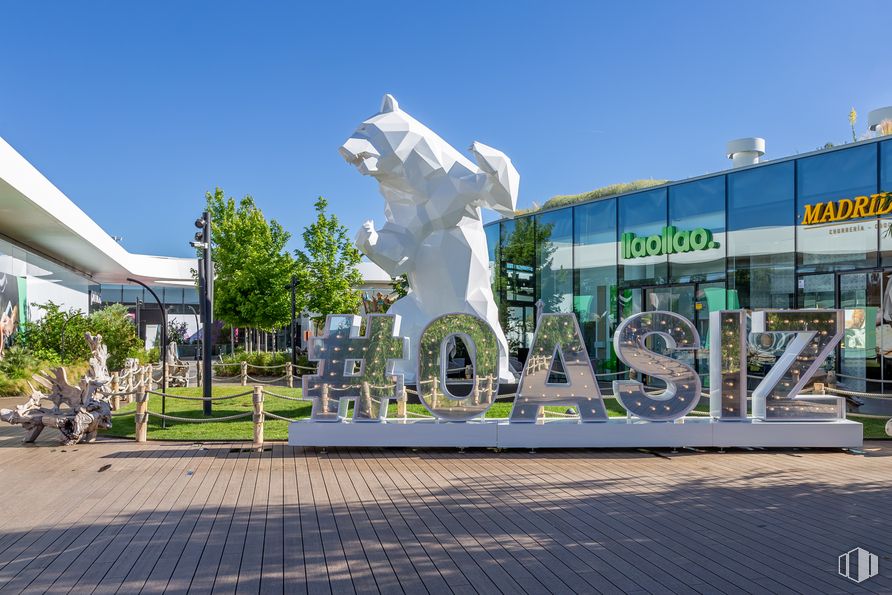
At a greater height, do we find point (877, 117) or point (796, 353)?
point (877, 117)

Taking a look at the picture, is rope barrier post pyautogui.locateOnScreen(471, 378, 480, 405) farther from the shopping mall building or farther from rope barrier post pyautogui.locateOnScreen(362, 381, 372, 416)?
the shopping mall building

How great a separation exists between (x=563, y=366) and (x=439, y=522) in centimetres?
445

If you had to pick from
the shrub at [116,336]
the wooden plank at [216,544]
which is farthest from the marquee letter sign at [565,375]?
the shrub at [116,336]

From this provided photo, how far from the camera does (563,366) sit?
35.0 feet

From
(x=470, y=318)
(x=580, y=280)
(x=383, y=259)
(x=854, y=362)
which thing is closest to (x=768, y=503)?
(x=470, y=318)

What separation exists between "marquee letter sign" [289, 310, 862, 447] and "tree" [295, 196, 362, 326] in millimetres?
21256

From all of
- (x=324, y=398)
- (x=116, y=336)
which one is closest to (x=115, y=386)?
(x=324, y=398)

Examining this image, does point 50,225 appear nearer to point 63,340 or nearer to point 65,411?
point 63,340

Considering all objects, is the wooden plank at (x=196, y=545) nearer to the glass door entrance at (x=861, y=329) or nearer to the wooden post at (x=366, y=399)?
the wooden post at (x=366, y=399)

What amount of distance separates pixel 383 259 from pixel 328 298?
1642 centimetres

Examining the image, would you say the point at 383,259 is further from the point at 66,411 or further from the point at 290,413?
the point at 66,411

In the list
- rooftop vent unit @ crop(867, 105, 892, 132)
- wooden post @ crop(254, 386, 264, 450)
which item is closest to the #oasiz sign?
wooden post @ crop(254, 386, 264, 450)

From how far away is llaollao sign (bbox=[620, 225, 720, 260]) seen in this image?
2002 centimetres

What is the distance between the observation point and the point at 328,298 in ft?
105
